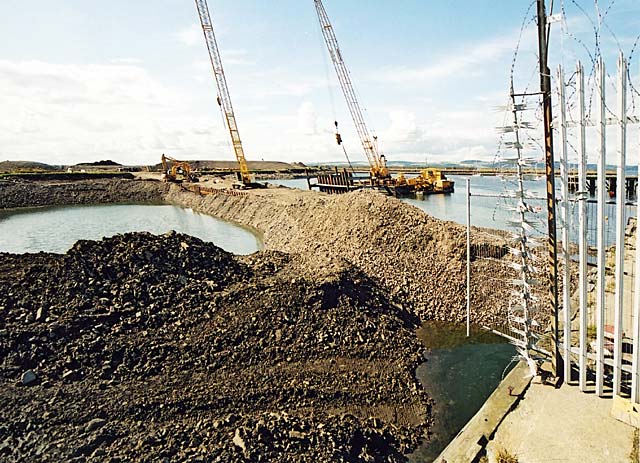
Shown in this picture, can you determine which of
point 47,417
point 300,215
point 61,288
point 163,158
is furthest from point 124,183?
point 47,417

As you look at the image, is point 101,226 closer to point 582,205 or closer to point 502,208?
point 502,208

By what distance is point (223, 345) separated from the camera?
Result: 9219mm

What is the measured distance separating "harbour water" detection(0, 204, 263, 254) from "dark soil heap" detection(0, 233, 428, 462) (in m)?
12.1

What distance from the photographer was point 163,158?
57625 millimetres

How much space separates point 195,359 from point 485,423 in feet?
19.7

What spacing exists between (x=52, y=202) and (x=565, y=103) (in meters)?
55.1

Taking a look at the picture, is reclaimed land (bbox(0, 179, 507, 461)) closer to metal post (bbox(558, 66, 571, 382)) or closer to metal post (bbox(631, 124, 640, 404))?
metal post (bbox(558, 66, 571, 382))

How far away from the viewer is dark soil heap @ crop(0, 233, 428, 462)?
21.3 ft

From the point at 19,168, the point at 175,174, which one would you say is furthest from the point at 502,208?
the point at 19,168

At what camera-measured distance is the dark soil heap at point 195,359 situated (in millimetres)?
6480

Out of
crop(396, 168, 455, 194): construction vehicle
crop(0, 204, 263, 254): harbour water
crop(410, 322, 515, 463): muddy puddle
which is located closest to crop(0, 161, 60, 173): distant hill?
crop(0, 204, 263, 254): harbour water

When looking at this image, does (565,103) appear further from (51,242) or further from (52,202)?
(52,202)

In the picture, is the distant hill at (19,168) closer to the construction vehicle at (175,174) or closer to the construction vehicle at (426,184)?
the construction vehicle at (175,174)

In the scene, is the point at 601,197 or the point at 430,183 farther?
the point at 430,183
